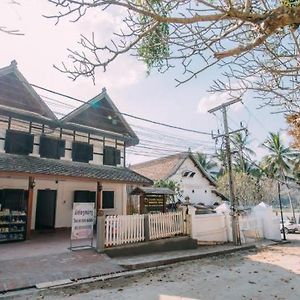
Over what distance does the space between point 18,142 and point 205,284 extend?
11.5 m

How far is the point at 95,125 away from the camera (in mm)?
18469

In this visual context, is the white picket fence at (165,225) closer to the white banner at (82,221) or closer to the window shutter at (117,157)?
the white banner at (82,221)

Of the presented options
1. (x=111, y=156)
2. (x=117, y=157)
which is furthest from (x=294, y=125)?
(x=117, y=157)

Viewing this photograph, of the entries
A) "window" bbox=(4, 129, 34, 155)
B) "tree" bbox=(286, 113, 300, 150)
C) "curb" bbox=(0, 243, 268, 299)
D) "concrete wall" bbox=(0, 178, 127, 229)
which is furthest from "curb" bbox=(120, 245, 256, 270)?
"window" bbox=(4, 129, 34, 155)

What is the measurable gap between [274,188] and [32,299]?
4161 centimetres

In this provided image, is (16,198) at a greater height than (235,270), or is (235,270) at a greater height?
(16,198)

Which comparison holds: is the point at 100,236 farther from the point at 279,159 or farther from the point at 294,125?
the point at 279,159

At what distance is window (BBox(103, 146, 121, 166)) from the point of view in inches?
727

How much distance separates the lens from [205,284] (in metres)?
7.36

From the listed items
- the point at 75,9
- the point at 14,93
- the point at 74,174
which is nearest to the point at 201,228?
the point at 74,174

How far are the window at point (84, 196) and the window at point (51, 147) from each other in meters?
2.54

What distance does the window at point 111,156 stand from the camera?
18.5 m

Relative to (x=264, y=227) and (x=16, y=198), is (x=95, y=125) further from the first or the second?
(x=264, y=227)

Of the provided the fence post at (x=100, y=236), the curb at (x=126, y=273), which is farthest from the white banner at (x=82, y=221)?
the curb at (x=126, y=273)
